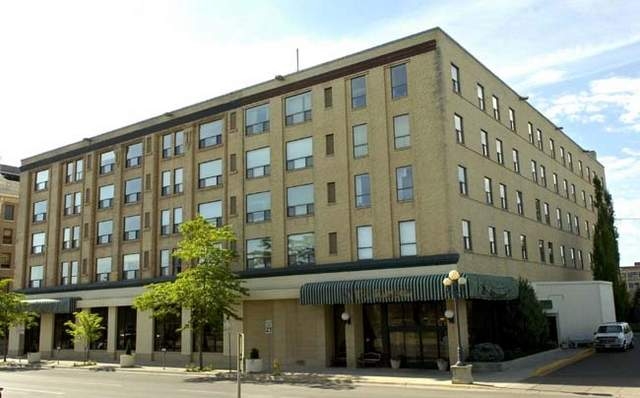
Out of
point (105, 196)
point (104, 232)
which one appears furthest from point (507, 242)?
point (105, 196)

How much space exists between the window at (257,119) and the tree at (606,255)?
32571 mm

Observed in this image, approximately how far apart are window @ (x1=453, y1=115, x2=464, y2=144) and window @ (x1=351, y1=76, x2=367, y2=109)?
5179 mm

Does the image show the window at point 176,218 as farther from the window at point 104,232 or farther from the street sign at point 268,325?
the street sign at point 268,325

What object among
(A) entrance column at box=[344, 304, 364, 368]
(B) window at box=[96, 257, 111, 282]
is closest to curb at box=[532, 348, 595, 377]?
(A) entrance column at box=[344, 304, 364, 368]

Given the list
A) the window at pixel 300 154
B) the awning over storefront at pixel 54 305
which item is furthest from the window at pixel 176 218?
the awning over storefront at pixel 54 305

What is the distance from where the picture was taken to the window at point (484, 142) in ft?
124

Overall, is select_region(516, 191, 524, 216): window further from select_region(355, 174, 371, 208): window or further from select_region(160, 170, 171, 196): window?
select_region(160, 170, 171, 196): window

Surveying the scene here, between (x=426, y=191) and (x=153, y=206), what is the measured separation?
71.4ft

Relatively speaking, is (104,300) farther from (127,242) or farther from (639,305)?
(639,305)

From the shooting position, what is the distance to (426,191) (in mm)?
32469

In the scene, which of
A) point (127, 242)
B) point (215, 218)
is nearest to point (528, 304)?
point (215, 218)

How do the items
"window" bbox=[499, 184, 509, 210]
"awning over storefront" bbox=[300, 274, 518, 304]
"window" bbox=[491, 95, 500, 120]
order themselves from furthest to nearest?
"window" bbox=[491, 95, 500, 120] < "window" bbox=[499, 184, 509, 210] < "awning over storefront" bbox=[300, 274, 518, 304]

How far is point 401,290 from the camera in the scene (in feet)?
100.0

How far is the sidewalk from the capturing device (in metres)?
25.7
